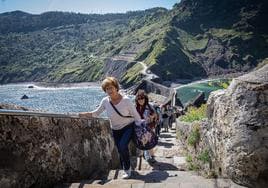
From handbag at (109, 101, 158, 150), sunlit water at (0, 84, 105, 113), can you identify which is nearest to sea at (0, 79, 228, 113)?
sunlit water at (0, 84, 105, 113)

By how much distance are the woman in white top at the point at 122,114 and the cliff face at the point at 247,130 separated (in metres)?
2.09

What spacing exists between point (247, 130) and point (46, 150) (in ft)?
9.15

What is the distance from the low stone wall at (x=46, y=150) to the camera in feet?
15.4

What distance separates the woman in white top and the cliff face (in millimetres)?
2087

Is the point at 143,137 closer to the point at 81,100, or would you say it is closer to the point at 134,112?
the point at 134,112

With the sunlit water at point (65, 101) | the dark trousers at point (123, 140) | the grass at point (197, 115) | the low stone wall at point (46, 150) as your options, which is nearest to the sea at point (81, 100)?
the sunlit water at point (65, 101)

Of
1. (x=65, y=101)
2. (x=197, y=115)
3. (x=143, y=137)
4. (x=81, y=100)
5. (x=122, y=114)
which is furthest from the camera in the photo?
(x=65, y=101)

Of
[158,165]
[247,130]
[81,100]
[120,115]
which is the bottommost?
[81,100]

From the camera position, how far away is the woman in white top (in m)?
6.23

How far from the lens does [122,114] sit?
638cm

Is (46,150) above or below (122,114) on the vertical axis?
below

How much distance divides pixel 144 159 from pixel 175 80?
13730 cm

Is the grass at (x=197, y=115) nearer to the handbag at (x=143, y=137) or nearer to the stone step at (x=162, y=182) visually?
the handbag at (x=143, y=137)

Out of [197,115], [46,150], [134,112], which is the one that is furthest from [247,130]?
[197,115]
